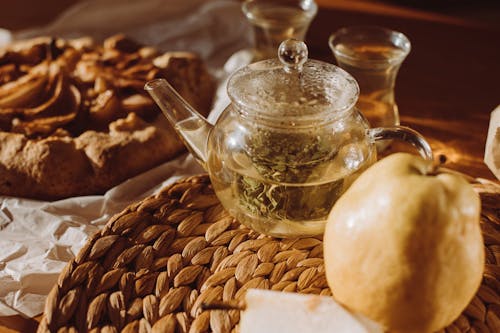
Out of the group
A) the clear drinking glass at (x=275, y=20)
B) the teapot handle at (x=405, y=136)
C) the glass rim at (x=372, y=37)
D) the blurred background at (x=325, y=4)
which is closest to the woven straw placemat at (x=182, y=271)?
the teapot handle at (x=405, y=136)

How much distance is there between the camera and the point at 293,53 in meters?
0.79

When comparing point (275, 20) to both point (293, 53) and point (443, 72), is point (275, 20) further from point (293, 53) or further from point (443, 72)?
point (293, 53)

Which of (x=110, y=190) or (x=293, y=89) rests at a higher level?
(x=293, y=89)

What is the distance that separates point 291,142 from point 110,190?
42 cm

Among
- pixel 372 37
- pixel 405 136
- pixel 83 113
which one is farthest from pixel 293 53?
pixel 83 113

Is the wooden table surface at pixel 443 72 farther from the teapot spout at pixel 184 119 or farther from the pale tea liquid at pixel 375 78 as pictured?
the teapot spout at pixel 184 119

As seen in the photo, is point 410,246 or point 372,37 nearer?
point 410,246

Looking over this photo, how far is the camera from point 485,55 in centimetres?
146

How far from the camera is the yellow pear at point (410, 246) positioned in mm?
604

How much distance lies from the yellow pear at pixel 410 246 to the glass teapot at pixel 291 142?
0.40 feet

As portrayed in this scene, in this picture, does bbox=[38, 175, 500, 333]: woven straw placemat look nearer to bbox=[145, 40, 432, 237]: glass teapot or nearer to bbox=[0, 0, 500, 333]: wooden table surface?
bbox=[145, 40, 432, 237]: glass teapot

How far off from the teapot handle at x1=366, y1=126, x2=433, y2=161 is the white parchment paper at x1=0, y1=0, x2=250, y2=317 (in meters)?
0.42

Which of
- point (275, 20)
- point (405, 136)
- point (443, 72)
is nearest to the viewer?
point (405, 136)

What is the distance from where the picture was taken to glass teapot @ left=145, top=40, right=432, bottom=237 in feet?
2.52
